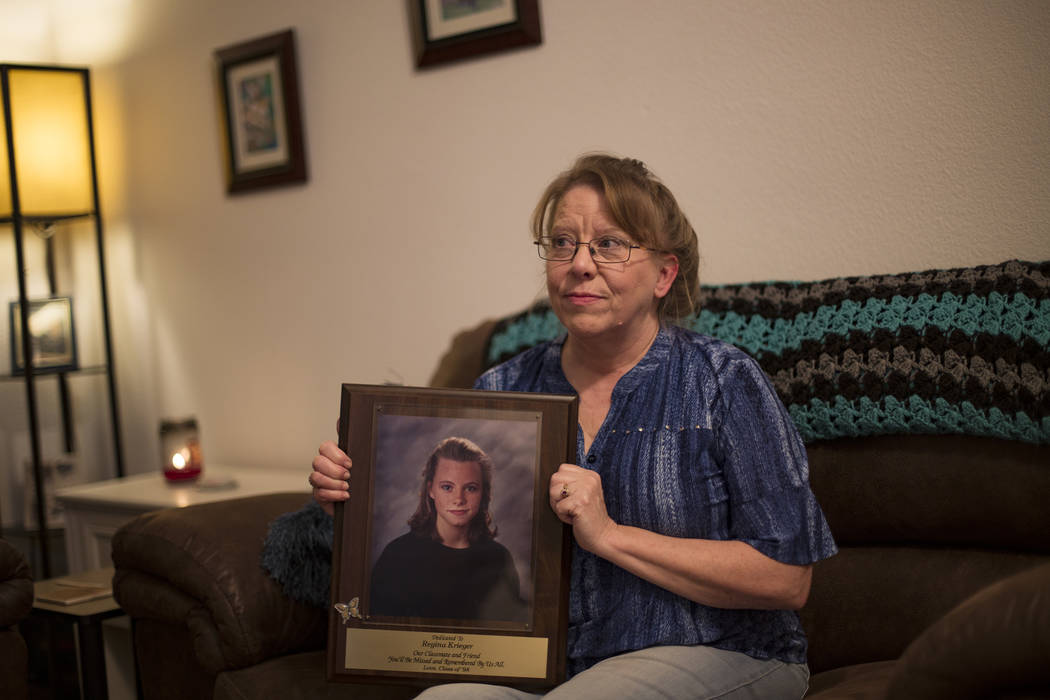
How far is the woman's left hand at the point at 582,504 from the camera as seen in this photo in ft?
4.32

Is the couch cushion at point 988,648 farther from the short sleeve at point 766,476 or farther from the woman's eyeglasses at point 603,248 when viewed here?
the woman's eyeglasses at point 603,248

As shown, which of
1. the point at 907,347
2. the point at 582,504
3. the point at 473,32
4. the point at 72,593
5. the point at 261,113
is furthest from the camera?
the point at 261,113

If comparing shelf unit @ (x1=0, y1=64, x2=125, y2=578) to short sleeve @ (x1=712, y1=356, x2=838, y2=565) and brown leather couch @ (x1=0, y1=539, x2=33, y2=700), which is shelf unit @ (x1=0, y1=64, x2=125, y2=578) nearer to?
brown leather couch @ (x1=0, y1=539, x2=33, y2=700)

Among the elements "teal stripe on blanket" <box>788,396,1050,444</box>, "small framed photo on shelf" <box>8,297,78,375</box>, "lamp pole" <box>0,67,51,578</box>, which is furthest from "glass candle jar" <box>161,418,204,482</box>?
"teal stripe on blanket" <box>788,396,1050,444</box>

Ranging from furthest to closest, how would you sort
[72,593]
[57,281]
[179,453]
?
[57,281], [179,453], [72,593]

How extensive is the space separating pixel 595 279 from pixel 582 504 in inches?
13.7

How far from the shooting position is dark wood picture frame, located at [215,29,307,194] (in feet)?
9.27

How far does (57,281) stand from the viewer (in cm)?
347

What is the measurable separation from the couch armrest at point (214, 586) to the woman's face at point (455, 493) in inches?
19.3

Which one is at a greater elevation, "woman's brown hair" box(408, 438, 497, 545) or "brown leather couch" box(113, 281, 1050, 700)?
"woman's brown hair" box(408, 438, 497, 545)

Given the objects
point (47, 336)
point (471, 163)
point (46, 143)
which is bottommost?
point (47, 336)

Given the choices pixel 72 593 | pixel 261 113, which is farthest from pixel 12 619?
pixel 261 113

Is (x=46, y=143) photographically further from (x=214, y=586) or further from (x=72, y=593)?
(x=214, y=586)

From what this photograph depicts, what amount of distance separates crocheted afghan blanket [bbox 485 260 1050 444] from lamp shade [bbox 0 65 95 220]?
2.34 meters
